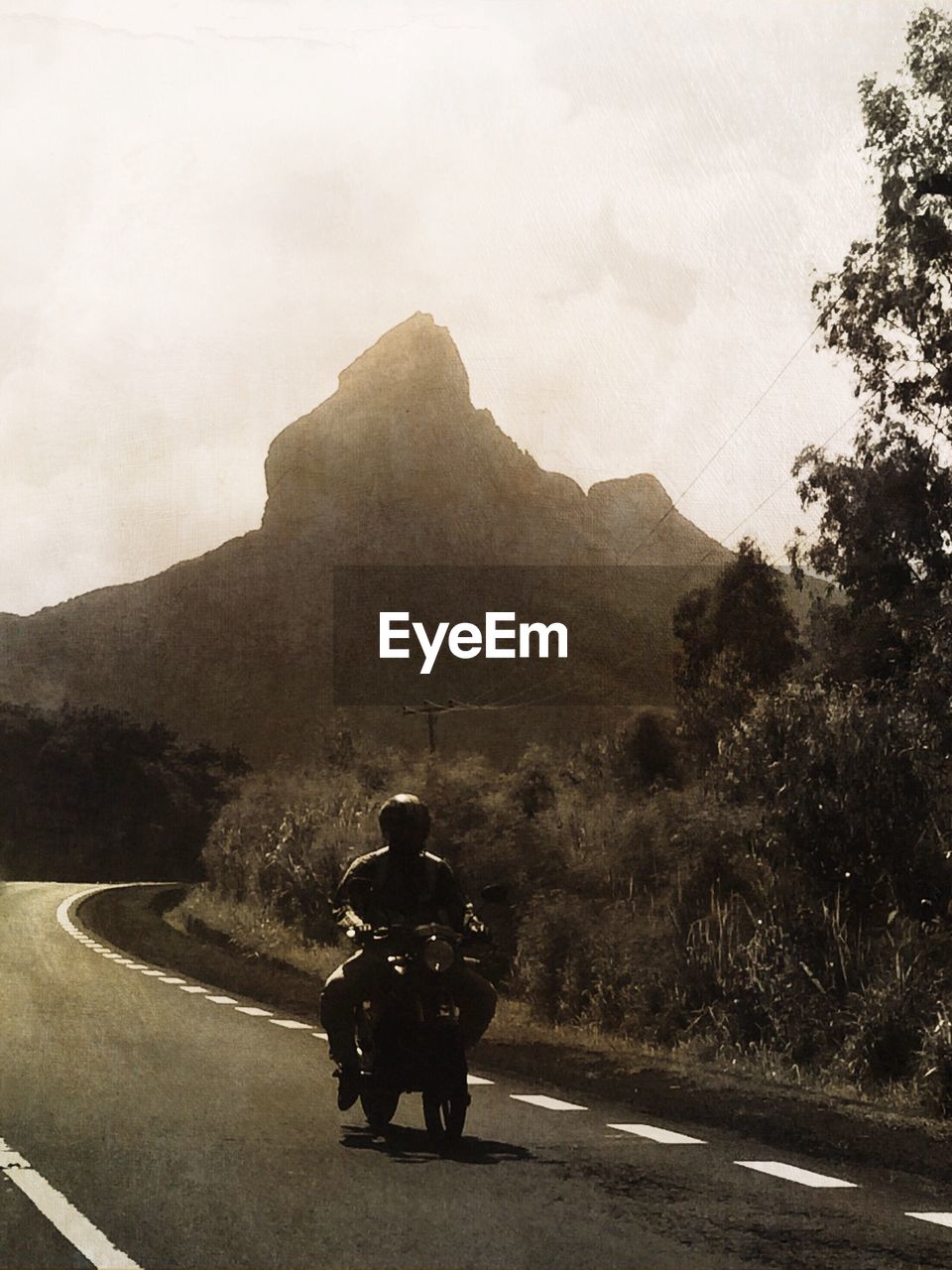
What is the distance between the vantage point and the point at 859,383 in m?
26.1

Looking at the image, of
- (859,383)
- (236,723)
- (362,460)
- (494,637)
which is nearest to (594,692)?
(494,637)

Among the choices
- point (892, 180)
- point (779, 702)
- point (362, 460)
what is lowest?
point (779, 702)

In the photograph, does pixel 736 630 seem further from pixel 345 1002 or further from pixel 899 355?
pixel 345 1002

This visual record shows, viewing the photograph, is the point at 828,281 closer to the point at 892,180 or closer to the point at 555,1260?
the point at 892,180

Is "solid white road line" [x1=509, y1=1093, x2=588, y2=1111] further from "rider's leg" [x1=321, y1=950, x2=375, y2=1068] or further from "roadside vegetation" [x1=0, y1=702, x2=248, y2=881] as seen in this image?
"roadside vegetation" [x1=0, y1=702, x2=248, y2=881]

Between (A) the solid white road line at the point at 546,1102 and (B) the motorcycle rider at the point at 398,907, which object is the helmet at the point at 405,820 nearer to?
(B) the motorcycle rider at the point at 398,907

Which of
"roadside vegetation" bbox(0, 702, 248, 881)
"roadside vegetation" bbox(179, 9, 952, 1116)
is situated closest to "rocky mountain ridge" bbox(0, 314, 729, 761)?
"roadside vegetation" bbox(0, 702, 248, 881)

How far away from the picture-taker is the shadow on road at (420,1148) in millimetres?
10500

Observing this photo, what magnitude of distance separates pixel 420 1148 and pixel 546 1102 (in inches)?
91.8

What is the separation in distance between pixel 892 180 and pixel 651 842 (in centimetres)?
824

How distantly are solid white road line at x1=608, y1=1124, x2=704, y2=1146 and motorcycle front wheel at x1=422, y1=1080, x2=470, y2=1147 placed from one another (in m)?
1.14

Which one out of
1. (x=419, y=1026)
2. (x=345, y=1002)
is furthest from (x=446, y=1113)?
(x=345, y=1002)

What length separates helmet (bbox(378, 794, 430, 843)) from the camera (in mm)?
10891

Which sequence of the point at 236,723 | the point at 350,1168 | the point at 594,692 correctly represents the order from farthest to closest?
the point at 236,723 → the point at 594,692 → the point at 350,1168
